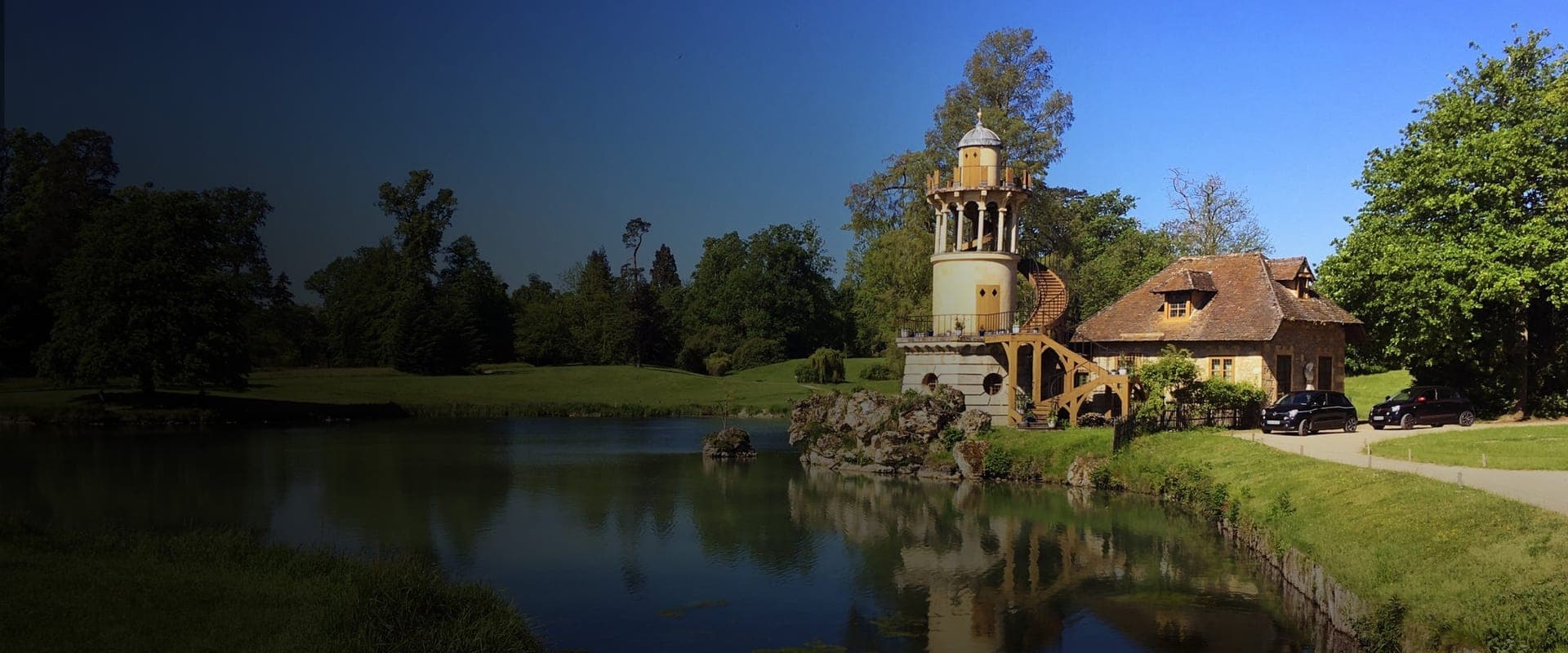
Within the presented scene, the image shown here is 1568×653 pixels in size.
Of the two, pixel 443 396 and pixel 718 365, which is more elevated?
pixel 718 365

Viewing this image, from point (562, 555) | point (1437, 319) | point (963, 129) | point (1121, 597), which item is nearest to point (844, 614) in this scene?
point (1121, 597)


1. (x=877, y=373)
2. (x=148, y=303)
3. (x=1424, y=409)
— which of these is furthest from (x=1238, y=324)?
(x=148, y=303)

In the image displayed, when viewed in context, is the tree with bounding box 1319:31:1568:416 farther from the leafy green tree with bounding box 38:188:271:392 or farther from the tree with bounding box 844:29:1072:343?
the leafy green tree with bounding box 38:188:271:392

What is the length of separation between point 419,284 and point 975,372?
52.7 meters

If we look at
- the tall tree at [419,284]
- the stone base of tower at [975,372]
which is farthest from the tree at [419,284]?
the stone base of tower at [975,372]

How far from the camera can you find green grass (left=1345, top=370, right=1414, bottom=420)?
1950 inches

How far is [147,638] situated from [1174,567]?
17907mm

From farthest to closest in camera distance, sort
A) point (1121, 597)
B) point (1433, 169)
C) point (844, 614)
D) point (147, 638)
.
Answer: point (1433, 169)
point (1121, 597)
point (844, 614)
point (147, 638)

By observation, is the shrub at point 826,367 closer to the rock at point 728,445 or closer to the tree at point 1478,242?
the rock at point 728,445

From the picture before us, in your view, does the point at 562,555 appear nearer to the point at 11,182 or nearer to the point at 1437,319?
the point at 1437,319

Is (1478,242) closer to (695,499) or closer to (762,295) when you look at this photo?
(695,499)

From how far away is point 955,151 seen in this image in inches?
1983

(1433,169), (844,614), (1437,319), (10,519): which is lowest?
(844,614)

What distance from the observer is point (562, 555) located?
74.1ft
